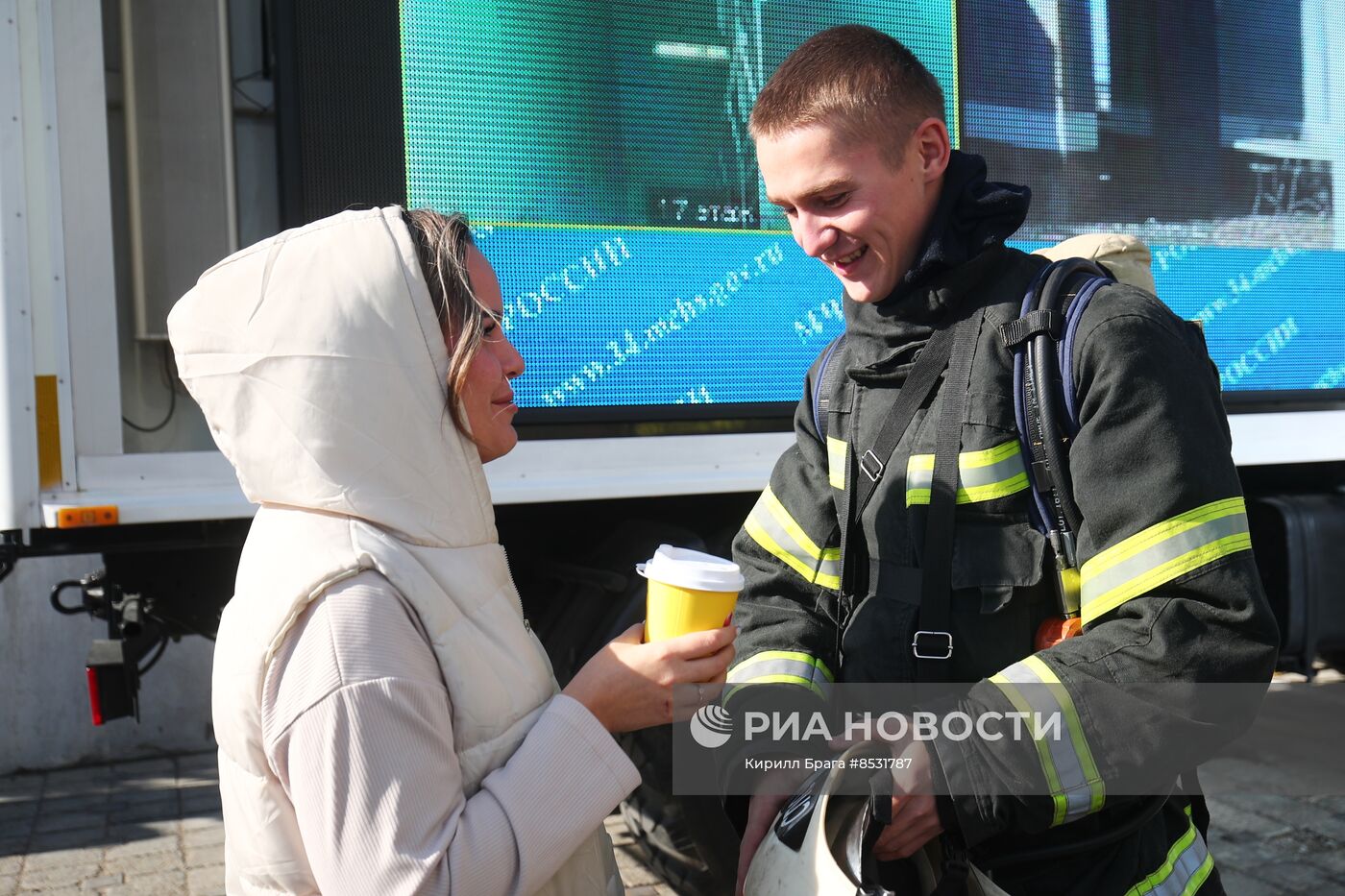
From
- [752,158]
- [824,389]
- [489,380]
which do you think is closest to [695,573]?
[489,380]

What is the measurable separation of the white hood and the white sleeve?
11 centimetres

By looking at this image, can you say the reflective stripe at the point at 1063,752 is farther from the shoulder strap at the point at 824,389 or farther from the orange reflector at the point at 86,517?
the orange reflector at the point at 86,517

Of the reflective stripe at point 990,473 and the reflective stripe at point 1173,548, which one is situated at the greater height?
the reflective stripe at point 990,473

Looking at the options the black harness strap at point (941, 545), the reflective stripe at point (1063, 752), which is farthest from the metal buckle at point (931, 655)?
the reflective stripe at point (1063, 752)

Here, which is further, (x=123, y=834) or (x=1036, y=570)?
(x=123, y=834)

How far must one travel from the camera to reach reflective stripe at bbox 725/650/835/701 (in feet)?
5.29

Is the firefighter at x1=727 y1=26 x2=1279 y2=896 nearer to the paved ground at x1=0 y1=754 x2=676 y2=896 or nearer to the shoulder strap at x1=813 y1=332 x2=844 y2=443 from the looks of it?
the shoulder strap at x1=813 y1=332 x2=844 y2=443

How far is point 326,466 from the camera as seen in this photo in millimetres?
1172

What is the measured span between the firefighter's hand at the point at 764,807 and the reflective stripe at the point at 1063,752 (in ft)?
1.20

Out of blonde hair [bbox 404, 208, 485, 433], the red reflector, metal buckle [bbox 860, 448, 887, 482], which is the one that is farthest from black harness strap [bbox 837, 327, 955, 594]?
the red reflector

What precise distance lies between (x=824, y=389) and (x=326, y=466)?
2.77 ft

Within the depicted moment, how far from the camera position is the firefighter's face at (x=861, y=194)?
1589mm

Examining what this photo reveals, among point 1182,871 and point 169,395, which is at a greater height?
point 169,395

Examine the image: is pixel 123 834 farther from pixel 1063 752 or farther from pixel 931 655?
pixel 1063 752
